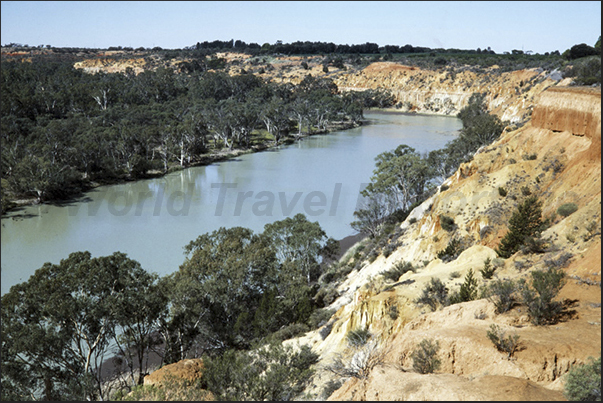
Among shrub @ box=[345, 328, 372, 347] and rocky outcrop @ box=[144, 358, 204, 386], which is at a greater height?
shrub @ box=[345, 328, 372, 347]

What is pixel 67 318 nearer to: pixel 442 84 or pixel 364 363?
pixel 364 363

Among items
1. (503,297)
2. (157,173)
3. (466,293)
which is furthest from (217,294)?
(157,173)

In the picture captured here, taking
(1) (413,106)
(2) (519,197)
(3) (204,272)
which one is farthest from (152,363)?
(1) (413,106)

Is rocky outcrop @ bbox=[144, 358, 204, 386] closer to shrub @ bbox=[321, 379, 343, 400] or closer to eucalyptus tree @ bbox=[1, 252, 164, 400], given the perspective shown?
eucalyptus tree @ bbox=[1, 252, 164, 400]

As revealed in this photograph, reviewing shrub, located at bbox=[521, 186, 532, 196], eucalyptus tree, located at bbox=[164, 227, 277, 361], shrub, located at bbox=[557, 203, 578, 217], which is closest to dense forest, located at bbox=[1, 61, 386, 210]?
eucalyptus tree, located at bbox=[164, 227, 277, 361]

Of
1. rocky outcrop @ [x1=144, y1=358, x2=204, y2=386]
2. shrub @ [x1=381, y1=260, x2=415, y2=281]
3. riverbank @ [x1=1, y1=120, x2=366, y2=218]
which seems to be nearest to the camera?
rocky outcrop @ [x1=144, y1=358, x2=204, y2=386]

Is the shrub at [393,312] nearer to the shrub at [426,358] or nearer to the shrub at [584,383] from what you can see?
the shrub at [426,358]
